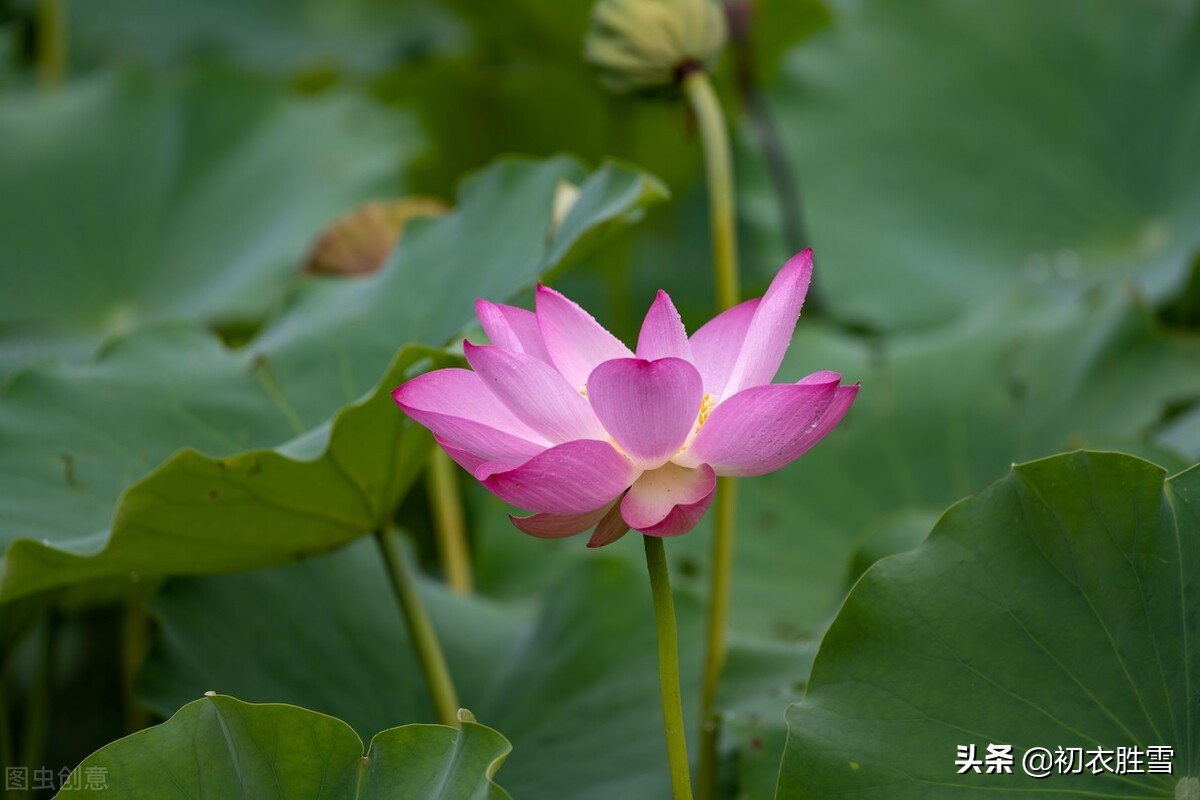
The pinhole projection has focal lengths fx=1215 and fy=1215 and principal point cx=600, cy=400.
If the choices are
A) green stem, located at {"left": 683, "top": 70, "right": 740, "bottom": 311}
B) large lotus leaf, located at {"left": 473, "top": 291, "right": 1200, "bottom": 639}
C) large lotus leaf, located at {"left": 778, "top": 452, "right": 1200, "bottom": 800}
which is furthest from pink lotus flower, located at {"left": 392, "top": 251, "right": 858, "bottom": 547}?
large lotus leaf, located at {"left": 473, "top": 291, "right": 1200, "bottom": 639}

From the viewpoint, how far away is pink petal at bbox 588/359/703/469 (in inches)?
22.9

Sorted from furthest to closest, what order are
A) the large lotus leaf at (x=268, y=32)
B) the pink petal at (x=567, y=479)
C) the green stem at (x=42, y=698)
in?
the large lotus leaf at (x=268, y=32) < the green stem at (x=42, y=698) < the pink petal at (x=567, y=479)

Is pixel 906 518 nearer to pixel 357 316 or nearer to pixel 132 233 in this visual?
pixel 357 316

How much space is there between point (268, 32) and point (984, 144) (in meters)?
1.80

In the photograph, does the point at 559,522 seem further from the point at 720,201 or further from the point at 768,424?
the point at 720,201

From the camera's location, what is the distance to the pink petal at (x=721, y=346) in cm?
71

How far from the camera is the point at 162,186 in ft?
6.02

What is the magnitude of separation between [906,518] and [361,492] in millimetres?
476

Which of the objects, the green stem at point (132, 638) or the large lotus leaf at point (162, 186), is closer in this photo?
the green stem at point (132, 638)

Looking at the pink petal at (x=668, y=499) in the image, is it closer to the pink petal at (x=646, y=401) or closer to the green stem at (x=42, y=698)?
the pink petal at (x=646, y=401)

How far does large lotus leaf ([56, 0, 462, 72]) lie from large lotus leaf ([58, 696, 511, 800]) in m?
1.98

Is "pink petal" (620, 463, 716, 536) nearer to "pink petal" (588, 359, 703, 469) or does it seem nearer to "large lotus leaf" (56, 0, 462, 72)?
"pink petal" (588, 359, 703, 469)

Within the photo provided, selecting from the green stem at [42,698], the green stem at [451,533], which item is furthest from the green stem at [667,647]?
the green stem at [42,698]

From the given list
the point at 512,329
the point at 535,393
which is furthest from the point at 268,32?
the point at 535,393
